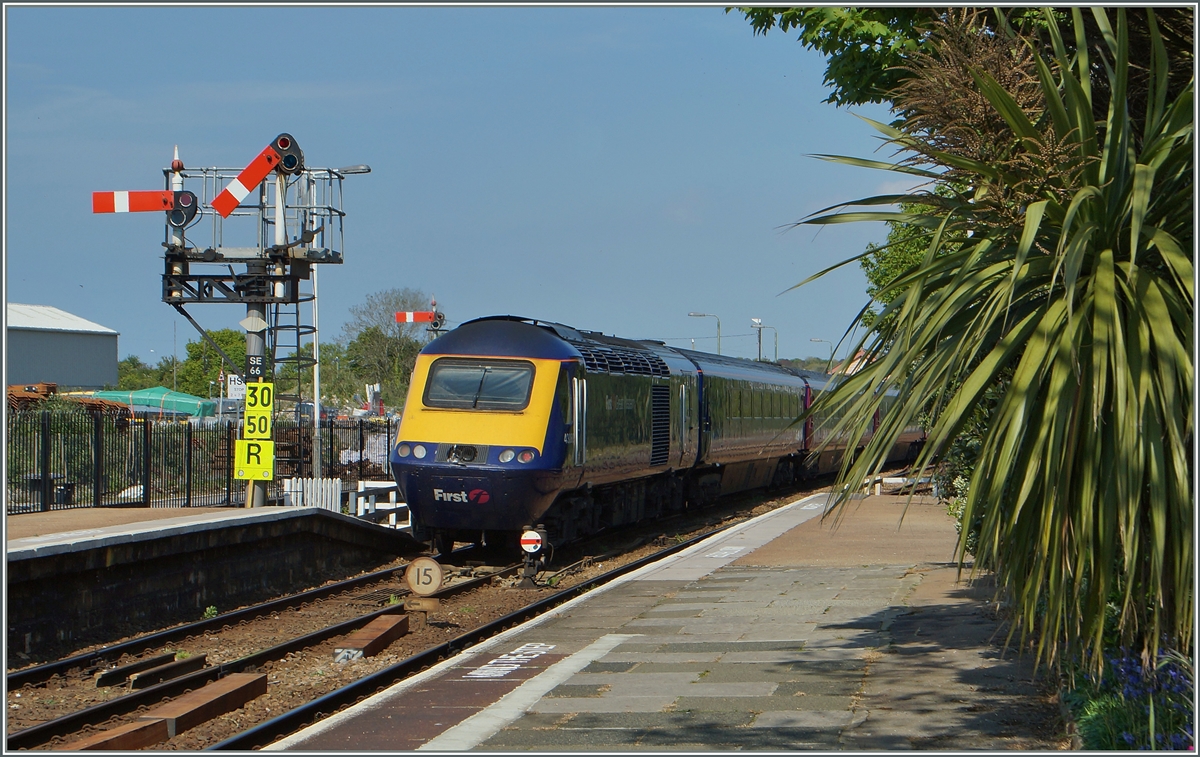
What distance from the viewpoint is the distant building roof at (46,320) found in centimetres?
6212

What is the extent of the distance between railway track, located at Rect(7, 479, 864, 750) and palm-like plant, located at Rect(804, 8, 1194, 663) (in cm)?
471

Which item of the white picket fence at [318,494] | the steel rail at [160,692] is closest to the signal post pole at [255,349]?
the white picket fence at [318,494]

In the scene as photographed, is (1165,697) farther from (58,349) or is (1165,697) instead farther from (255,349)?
(58,349)

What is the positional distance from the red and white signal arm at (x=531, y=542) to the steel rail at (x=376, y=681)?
685 mm

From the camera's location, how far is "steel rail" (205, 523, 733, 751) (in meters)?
7.35

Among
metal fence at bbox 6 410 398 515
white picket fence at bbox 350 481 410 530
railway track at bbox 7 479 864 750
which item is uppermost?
metal fence at bbox 6 410 398 515

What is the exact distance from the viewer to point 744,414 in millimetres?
26203

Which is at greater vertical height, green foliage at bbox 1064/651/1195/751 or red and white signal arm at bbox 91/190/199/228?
red and white signal arm at bbox 91/190/199/228

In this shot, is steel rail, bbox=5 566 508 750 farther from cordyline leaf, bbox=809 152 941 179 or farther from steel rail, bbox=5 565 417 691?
cordyline leaf, bbox=809 152 941 179

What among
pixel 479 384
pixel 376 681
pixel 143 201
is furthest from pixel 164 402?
pixel 376 681

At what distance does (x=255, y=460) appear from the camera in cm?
1697

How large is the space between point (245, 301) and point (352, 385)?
45219 millimetres

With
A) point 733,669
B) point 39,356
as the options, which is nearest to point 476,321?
point 733,669

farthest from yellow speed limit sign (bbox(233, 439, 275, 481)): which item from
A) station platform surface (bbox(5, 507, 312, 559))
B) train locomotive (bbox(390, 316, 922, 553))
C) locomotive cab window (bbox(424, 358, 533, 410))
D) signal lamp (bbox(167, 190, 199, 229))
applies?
signal lamp (bbox(167, 190, 199, 229))
